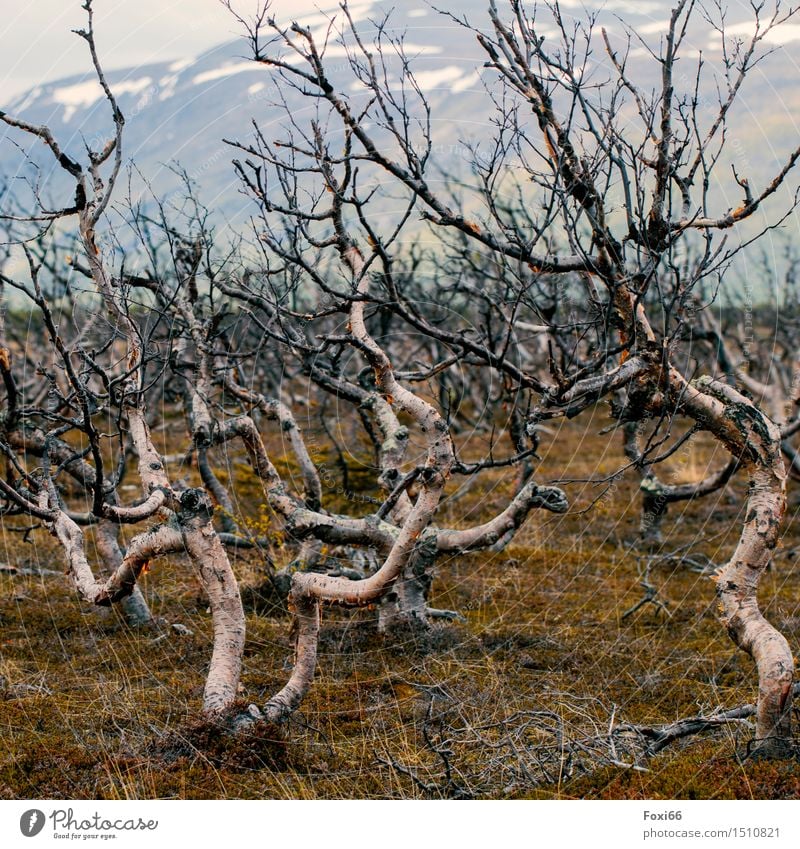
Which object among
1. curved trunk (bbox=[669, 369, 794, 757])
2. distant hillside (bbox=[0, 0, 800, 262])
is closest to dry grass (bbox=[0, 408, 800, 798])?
curved trunk (bbox=[669, 369, 794, 757])

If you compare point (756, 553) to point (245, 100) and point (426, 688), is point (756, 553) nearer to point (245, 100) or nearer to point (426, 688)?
point (426, 688)

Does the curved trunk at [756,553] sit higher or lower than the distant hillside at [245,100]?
lower

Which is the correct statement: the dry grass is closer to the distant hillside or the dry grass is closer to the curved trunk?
the curved trunk

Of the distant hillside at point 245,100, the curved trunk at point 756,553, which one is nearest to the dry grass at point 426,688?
the curved trunk at point 756,553

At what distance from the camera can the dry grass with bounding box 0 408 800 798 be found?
659cm

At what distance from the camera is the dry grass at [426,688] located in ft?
21.6

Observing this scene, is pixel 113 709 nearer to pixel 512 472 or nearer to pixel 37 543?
pixel 37 543

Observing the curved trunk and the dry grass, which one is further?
the dry grass

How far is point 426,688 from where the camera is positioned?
8203 mm

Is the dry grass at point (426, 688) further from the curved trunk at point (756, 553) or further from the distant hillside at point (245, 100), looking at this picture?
the distant hillside at point (245, 100)

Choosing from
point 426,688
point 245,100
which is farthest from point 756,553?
point 245,100

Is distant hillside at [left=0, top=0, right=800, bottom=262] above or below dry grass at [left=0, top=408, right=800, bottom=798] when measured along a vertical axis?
above

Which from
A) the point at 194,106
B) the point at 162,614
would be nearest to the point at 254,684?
the point at 162,614
